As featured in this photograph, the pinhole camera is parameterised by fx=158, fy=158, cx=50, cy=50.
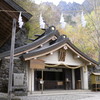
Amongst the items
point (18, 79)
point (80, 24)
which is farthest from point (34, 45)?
point (80, 24)

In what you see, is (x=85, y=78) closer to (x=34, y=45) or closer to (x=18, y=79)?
(x=34, y=45)

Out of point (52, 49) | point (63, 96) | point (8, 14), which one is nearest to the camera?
point (8, 14)

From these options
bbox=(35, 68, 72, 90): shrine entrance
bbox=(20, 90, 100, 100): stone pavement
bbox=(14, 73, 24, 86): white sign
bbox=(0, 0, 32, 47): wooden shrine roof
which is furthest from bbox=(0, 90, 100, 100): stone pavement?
bbox=(0, 0, 32, 47): wooden shrine roof

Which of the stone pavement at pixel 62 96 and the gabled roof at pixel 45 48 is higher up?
the gabled roof at pixel 45 48

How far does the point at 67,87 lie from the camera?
45.8 feet

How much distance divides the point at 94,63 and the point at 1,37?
8.18 m

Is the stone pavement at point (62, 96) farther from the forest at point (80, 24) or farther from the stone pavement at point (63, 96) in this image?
the forest at point (80, 24)

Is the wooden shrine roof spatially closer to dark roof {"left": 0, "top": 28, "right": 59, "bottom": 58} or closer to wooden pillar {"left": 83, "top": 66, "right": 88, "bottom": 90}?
dark roof {"left": 0, "top": 28, "right": 59, "bottom": 58}

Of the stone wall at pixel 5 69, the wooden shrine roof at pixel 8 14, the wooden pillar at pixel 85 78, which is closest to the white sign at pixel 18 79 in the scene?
the stone wall at pixel 5 69

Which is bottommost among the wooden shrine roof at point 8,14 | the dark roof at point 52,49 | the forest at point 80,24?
the dark roof at point 52,49

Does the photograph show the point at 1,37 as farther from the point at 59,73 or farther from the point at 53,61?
the point at 59,73

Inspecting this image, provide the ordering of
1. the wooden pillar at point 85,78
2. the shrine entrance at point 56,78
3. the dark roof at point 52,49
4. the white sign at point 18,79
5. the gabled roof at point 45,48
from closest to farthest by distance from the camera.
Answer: the white sign at point 18,79 < the dark roof at point 52,49 < the gabled roof at point 45,48 < the shrine entrance at point 56,78 < the wooden pillar at point 85,78

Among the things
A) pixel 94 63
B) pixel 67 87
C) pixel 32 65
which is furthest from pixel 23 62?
pixel 94 63

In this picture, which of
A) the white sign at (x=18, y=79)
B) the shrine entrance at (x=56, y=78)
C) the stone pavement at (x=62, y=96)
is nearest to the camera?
the stone pavement at (x=62, y=96)
